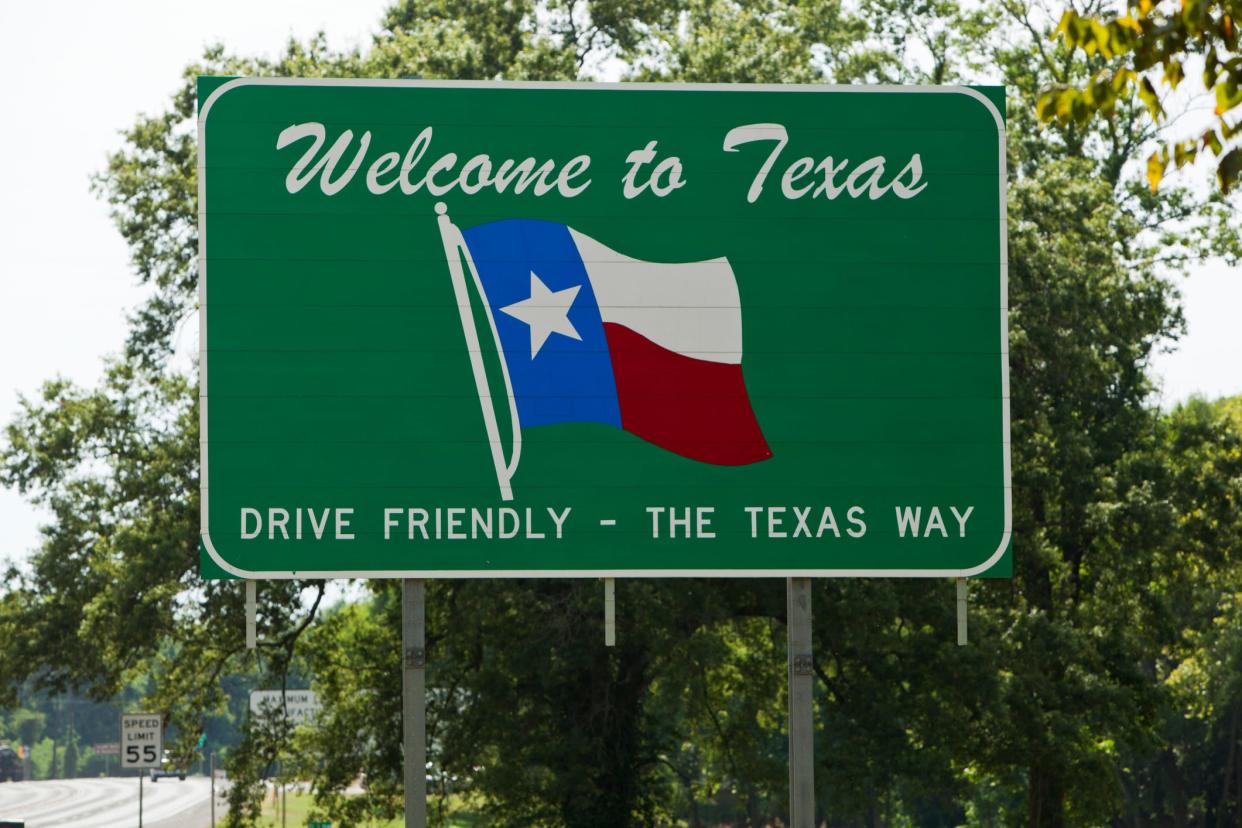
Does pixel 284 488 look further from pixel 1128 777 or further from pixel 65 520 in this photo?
pixel 1128 777

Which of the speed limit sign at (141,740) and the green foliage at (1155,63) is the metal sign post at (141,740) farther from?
the green foliage at (1155,63)

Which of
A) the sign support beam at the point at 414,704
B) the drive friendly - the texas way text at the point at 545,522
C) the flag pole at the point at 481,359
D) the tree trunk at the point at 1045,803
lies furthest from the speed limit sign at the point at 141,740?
the tree trunk at the point at 1045,803

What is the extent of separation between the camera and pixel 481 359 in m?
12.9

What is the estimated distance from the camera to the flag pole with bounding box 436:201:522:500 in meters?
12.8

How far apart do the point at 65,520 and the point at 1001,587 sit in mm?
13749

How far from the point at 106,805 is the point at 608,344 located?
191 feet

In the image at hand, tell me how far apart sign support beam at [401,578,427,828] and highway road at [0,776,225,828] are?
25.9 meters

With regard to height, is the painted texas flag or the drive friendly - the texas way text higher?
the painted texas flag

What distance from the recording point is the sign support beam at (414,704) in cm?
1271

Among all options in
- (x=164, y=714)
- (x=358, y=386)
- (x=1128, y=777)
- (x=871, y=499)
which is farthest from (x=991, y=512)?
(x=1128, y=777)

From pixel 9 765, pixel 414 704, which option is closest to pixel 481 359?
pixel 414 704

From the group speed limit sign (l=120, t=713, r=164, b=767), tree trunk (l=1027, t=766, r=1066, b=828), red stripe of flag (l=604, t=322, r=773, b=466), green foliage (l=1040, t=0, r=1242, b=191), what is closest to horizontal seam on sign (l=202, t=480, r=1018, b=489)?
red stripe of flag (l=604, t=322, r=773, b=466)

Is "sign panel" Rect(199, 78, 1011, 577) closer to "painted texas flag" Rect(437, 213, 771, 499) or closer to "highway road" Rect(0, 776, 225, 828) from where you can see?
"painted texas flag" Rect(437, 213, 771, 499)

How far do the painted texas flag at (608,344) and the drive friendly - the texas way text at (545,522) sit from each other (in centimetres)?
48
